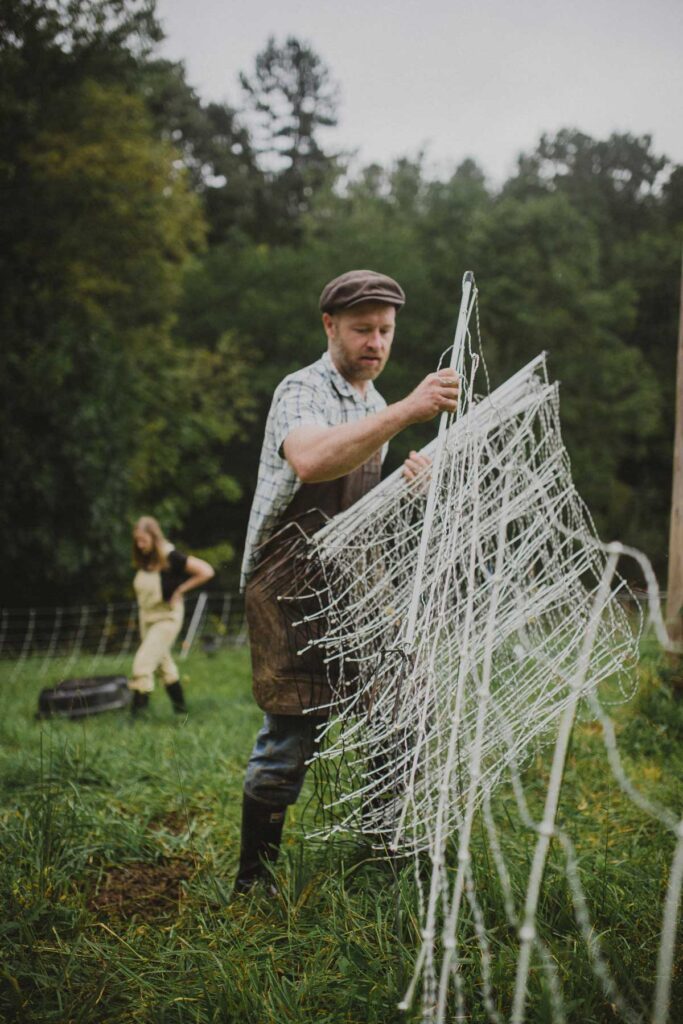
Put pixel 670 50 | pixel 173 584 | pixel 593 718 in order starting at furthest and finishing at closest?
pixel 173 584, pixel 593 718, pixel 670 50

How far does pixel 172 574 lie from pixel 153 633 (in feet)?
1.47

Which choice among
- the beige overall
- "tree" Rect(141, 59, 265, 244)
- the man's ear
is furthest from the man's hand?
"tree" Rect(141, 59, 265, 244)

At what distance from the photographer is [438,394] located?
5.58 ft

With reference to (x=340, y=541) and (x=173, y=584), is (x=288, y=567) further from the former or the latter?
(x=173, y=584)

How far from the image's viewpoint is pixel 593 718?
3.23 m

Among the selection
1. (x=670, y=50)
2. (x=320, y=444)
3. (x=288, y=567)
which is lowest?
(x=288, y=567)

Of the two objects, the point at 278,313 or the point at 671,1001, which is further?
the point at 278,313

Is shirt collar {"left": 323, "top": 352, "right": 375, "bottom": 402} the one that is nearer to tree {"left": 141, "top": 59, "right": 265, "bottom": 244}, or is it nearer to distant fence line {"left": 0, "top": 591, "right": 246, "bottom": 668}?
distant fence line {"left": 0, "top": 591, "right": 246, "bottom": 668}

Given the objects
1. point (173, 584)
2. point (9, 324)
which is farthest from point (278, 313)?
point (173, 584)

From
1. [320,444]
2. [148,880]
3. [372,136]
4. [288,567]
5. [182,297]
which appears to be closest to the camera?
[320,444]

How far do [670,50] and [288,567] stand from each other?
230 cm

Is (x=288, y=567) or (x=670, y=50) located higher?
(x=670, y=50)

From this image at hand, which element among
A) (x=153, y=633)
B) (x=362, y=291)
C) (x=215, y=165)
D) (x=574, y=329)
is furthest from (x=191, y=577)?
(x=215, y=165)

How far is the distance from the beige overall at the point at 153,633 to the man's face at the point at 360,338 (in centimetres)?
348
